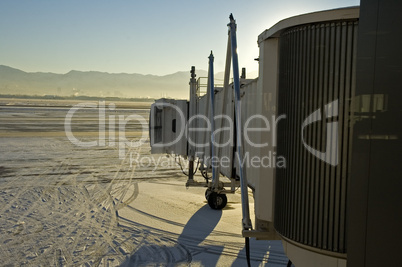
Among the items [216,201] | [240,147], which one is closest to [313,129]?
[240,147]

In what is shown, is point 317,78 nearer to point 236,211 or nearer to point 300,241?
point 300,241

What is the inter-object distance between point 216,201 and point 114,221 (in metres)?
3.43

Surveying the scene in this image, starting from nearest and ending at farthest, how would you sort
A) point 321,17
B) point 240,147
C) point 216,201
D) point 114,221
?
point 321,17 → point 240,147 → point 114,221 → point 216,201

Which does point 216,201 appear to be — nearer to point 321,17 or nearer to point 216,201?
point 216,201

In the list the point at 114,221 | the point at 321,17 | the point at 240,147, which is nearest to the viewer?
the point at 321,17

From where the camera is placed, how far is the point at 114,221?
1166 cm

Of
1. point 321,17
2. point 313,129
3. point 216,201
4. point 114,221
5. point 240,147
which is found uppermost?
point 321,17

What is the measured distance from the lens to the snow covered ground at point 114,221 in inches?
355

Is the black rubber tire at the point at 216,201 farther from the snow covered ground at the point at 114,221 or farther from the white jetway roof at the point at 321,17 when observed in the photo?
the white jetway roof at the point at 321,17

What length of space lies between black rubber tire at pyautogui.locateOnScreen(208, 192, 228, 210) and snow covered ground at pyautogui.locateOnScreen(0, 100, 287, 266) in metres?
0.25

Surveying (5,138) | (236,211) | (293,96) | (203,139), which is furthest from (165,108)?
(5,138)

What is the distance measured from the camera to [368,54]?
2367mm

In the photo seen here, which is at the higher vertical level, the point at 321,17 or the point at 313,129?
the point at 321,17

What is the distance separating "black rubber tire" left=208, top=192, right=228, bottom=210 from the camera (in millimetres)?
13084
